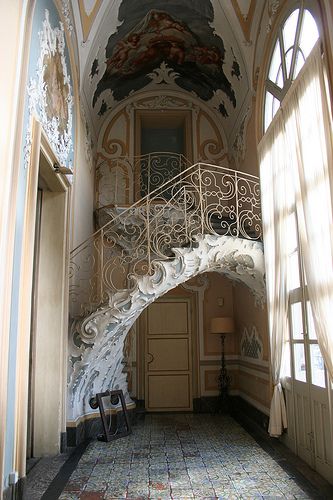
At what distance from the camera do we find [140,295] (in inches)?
237

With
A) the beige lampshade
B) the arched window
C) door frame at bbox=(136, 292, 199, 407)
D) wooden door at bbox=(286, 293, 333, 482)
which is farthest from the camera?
door frame at bbox=(136, 292, 199, 407)

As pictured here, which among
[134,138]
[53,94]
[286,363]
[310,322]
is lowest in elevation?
[286,363]

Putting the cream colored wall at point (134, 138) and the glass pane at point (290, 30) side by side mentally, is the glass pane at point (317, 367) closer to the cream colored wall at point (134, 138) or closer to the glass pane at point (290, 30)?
the glass pane at point (290, 30)

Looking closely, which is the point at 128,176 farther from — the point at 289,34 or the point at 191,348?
the point at 289,34

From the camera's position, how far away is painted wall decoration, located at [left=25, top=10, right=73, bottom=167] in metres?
4.97

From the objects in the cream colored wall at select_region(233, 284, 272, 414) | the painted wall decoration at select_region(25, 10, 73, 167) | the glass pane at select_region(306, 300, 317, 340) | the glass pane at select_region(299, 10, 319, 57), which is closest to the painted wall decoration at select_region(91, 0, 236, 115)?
the painted wall decoration at select_region(25, 10, 73, 167)

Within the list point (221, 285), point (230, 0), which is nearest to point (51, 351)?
point (221, 285)

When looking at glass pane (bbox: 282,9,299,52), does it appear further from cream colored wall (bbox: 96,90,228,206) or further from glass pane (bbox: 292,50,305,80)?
cream colored wall (bbox: 96,90,228,206)

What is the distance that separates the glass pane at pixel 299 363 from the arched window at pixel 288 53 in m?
3.35

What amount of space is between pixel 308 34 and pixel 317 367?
3.87 metres

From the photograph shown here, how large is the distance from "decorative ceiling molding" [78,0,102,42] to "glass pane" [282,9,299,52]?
2960mm

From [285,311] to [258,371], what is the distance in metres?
2.27

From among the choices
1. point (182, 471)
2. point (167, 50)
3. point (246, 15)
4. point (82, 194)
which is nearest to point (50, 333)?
point (182, 471)

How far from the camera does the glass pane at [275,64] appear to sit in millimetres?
6364
